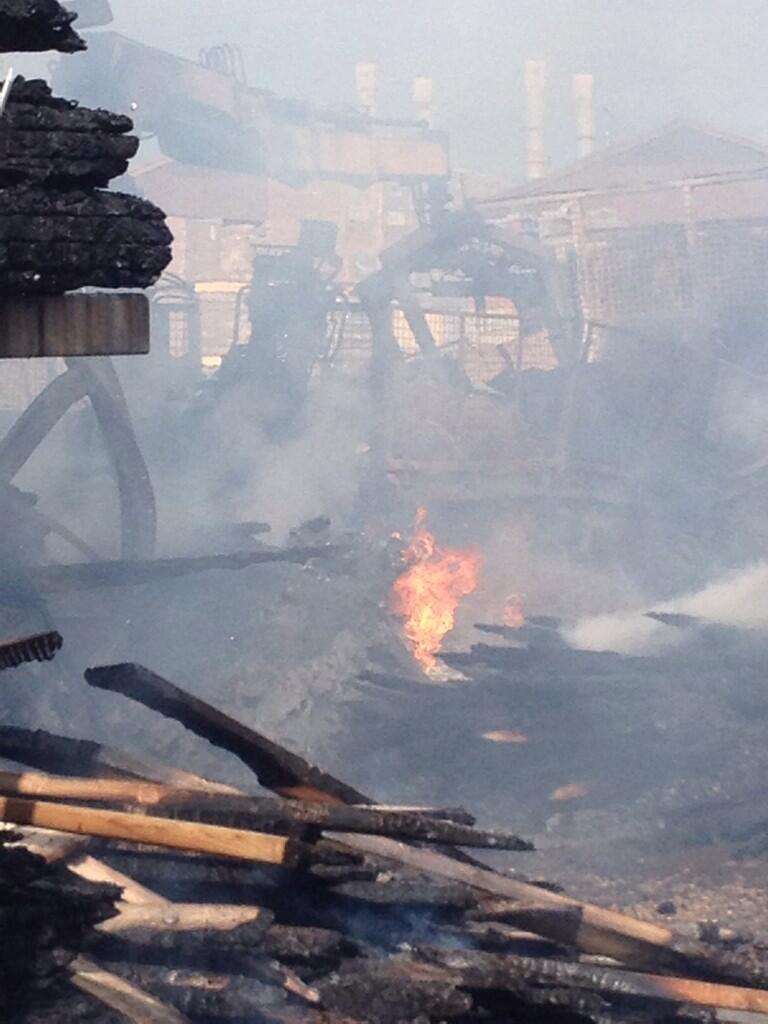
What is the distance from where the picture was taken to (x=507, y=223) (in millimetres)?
29906

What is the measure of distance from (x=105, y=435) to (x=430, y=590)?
396 centimetres

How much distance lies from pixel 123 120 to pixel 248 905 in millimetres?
2357

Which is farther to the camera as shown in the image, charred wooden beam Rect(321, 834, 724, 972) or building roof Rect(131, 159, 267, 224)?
building roof Rect(131, 159, 267, 224)

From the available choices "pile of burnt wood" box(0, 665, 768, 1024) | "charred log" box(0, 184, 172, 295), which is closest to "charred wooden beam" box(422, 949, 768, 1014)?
"pile of burnt wood" box(0, 665, 768, 1024)

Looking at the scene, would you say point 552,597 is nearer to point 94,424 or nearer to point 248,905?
point 94,424

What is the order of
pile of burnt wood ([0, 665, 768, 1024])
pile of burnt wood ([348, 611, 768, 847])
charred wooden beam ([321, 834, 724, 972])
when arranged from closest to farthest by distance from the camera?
pile of burnt wood ([0, 665, 768, 1024]) → charred wooden beam ([321, 834, 724, 972]) → pile of burnt wood ([348, 611, 768, 847])

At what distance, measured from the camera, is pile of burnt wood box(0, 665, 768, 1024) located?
3.50 meters

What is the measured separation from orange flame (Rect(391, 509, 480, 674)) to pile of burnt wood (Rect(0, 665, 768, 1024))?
22.8 feet

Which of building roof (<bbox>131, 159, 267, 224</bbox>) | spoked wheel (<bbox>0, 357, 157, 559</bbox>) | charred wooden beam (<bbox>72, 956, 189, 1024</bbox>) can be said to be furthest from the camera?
building roof (<bbox>131, 159, 267, 224</bbox>)

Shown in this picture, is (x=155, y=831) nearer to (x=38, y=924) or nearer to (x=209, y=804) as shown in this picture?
(x=209, y=804)

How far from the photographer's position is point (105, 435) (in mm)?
11086

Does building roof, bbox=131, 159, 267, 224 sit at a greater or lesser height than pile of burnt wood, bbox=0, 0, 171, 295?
greater

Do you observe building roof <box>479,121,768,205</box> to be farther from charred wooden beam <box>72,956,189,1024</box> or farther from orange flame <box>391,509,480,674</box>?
charred wooden beam <box>72,956,189,1024</box>

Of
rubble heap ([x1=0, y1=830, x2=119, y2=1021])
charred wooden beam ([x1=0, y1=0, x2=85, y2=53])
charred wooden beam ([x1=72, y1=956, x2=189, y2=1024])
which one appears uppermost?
charred wooden beam ([x1=0, y1=0, x2=85, y2=53])
